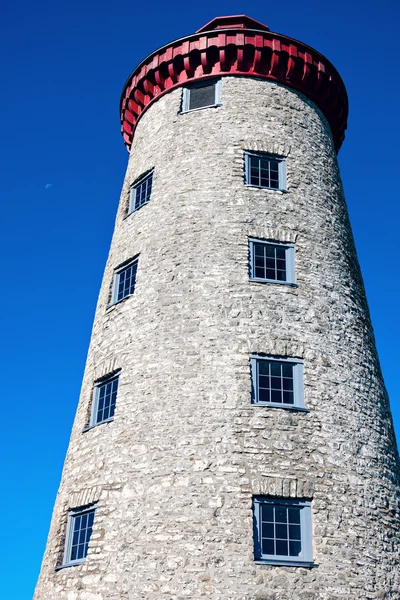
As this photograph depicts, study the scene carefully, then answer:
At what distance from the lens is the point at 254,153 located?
734 inches

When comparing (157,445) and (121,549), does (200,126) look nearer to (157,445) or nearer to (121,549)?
(157,445)

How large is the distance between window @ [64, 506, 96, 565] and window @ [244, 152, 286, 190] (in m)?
9.46

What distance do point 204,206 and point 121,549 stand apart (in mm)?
8737

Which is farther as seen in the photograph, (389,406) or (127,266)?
(127,266)

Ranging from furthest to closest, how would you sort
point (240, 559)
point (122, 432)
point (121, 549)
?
point (122, 432), point (121, 549), point (240, 559)

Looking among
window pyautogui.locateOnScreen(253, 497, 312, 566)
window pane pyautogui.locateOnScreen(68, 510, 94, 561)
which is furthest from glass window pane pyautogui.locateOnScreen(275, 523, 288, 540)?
window pane pyautogui.locateOnScreen(68, 510, 94, 561)

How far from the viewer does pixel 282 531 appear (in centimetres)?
1329

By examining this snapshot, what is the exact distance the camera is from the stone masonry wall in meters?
13.1

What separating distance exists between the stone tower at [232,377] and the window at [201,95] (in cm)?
5

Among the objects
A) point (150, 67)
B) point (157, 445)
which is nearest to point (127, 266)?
point (157, 445)

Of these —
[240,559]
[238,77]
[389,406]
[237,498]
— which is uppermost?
[238,77]

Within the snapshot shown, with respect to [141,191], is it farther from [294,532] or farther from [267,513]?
[294,532]

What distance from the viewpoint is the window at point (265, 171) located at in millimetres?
18234

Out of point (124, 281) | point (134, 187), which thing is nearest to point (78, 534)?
point (124, 281)
